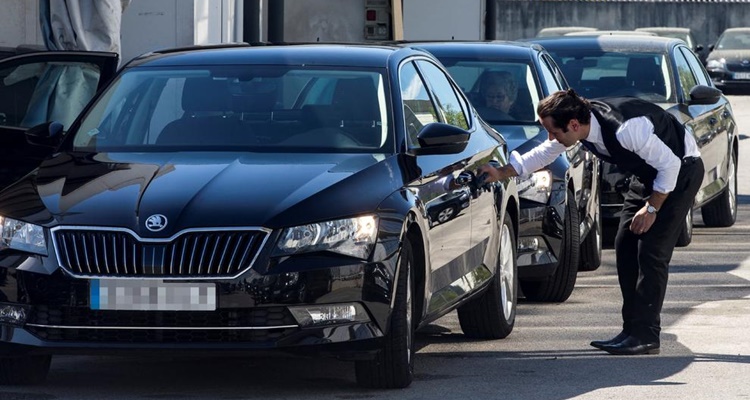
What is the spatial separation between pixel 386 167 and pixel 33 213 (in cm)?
152

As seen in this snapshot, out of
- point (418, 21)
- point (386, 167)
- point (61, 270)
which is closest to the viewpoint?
point (61, 270)

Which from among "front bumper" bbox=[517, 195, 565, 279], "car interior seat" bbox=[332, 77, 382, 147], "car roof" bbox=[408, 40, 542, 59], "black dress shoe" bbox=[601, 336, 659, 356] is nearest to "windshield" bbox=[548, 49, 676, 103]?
"car roof" bbox=[408, 40, 542, 59]

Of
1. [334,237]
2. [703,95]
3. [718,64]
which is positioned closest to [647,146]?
[334,237]

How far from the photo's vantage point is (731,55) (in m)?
39.4

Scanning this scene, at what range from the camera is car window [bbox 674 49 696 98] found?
1453 cm

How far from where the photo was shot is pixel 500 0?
4594cm

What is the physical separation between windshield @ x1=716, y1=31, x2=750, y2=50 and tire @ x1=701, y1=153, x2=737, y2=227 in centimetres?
2486

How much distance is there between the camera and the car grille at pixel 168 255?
6.90 meters

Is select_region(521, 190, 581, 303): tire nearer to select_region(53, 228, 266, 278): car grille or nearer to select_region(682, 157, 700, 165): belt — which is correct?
select_region(682, 157, 700, 165): belt

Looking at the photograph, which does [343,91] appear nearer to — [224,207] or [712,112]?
[224,207]

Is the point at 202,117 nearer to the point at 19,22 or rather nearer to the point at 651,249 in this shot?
the point at 651,249

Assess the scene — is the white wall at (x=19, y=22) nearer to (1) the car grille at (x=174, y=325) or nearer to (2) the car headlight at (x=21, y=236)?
(2) the car headlight at (x=21, y=236)

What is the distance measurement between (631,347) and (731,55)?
104 ft

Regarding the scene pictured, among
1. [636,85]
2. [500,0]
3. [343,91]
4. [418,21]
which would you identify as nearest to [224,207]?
[343,91]
